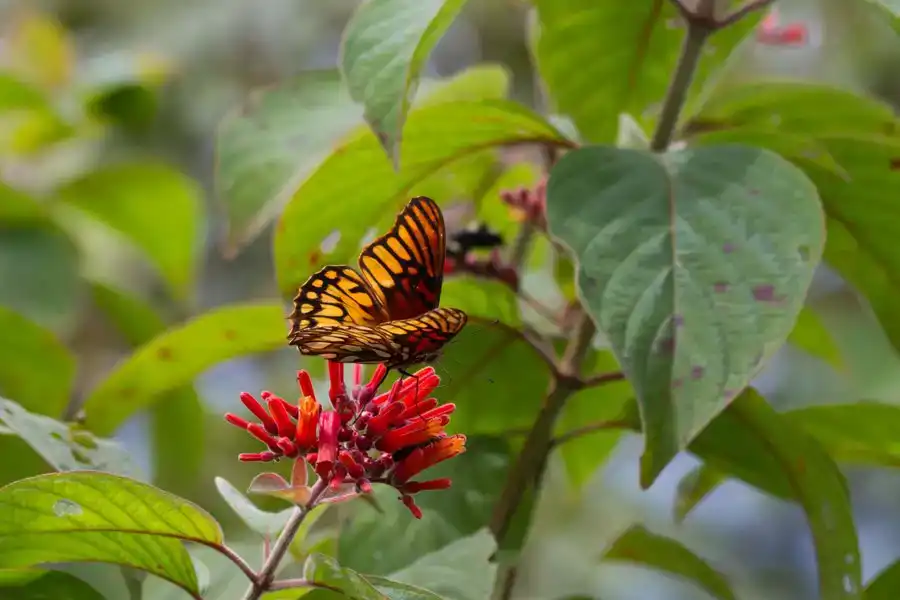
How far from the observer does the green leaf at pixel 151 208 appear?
1247 mm

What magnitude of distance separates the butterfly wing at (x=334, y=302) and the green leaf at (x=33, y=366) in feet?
1.47

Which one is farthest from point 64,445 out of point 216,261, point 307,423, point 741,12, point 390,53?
point 216,261

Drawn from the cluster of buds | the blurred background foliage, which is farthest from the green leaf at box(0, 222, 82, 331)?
the cluster of buds

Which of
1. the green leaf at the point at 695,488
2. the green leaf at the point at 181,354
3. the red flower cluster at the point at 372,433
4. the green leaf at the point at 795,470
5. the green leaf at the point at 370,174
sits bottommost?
the green leaf at the point at 695,488

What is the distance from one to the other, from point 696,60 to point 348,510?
401mm

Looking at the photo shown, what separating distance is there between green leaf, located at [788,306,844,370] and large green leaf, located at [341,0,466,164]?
0.47 m

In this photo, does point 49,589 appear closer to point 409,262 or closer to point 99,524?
point 99,524

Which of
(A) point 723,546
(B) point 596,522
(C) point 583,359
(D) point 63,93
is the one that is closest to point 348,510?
(C) point 583,359

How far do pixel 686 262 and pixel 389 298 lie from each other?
0.17m

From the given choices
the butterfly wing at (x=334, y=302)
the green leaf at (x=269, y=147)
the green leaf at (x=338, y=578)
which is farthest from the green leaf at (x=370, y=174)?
the green leaf at (x=338, y=578)

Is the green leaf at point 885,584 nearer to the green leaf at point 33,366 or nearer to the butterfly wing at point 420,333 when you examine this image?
the butterfly wing at point 420,333

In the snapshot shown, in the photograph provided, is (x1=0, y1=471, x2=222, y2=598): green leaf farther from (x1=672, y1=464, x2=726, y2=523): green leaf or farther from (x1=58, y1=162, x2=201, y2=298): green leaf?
(x1=58, y1=162, x2=201, y2=298): green leaf

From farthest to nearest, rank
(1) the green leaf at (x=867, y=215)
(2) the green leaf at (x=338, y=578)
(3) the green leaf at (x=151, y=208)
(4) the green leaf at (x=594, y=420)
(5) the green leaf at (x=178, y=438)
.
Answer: (3) the green leaf at (x=151, y=208) → (5) the green leaf at (x=178, y=438) → (4) the green leaf at (x=594, y=420) → (1) the green leaf at (x=867, y=215) → (2) the green leaf at (x=338, y=578)

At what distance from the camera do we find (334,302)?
0.55m
